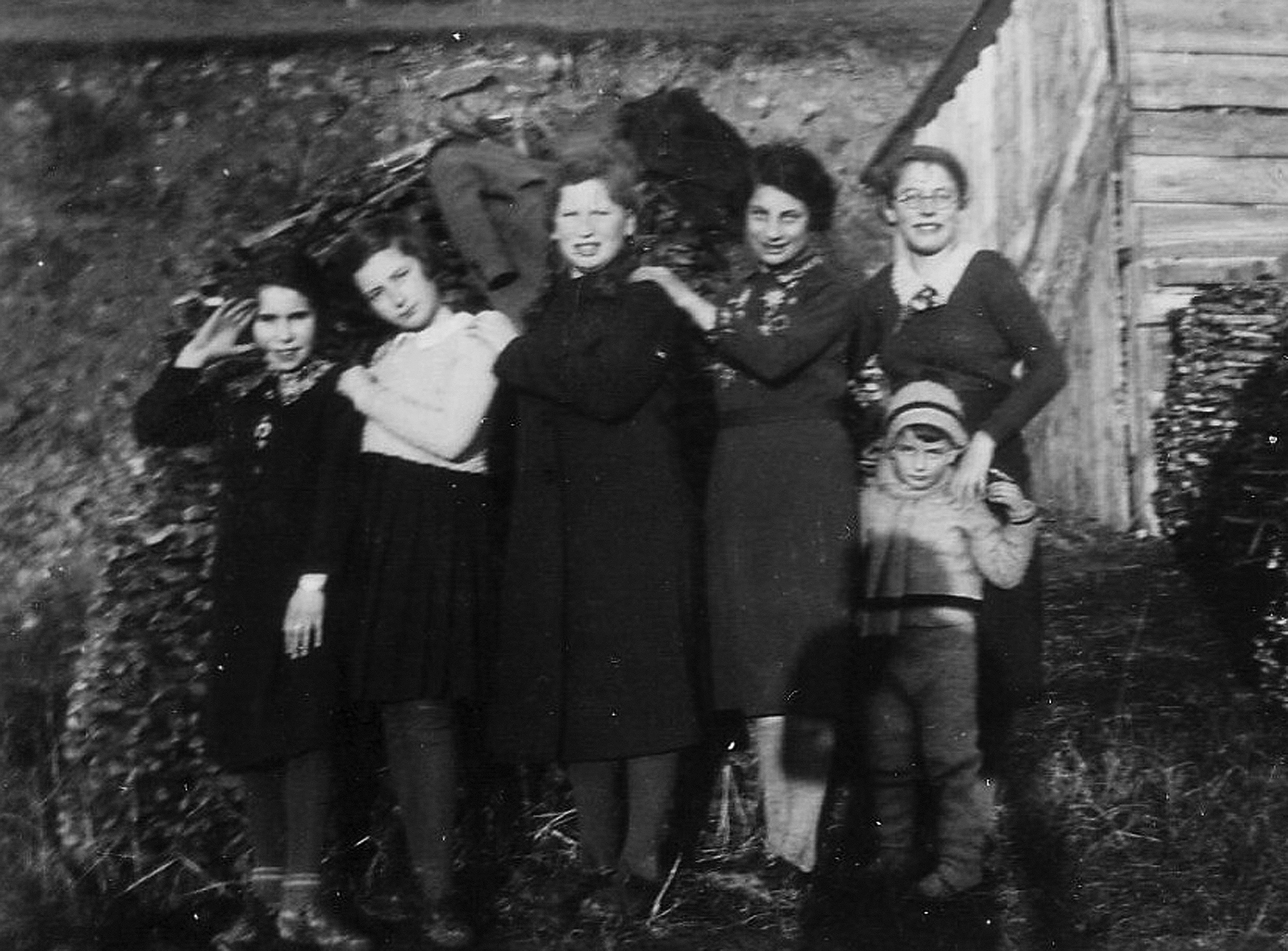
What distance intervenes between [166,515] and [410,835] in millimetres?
1051

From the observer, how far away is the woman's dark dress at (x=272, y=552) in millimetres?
3357

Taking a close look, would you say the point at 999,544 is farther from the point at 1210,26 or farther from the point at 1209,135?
the point at 1210,26

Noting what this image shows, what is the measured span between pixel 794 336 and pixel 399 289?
3.28 feet

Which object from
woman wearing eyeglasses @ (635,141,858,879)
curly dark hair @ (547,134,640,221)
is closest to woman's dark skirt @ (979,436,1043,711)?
woman wearing eyeglasses @ (635,141,858,879)

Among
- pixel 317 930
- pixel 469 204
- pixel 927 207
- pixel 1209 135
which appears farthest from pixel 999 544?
pixel 317 930

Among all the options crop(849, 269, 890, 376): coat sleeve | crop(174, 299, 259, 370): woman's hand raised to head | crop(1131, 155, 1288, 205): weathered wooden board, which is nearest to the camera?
crop(849, 269, 890, 376): coat sleeve

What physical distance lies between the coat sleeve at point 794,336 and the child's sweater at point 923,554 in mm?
380

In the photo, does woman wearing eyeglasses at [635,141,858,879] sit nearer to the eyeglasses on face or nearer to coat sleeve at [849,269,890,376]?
coat sleeve at [849,269,890,376]

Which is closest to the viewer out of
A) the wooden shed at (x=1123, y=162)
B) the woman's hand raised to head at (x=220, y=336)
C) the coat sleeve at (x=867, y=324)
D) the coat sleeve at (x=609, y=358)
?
the coat sleeve at (x=609, y=358)

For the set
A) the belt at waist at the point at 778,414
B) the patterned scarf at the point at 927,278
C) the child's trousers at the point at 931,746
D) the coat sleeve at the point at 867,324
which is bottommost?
the child's trousers at the point at 931,746

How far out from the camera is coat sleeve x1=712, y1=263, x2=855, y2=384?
3305mm

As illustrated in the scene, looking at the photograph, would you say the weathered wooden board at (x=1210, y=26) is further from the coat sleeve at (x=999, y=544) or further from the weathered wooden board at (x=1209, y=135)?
the coat sleeve at (x=999, y=544)

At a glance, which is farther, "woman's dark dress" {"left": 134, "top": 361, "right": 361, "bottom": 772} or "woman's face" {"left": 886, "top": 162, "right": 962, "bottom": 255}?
"woman's face" {"left": 886, "top": 162, "right": 962, "bottom": 255}

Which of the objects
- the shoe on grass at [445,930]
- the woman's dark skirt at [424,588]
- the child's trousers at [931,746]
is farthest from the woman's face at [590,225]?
the shoe on grass at [445,930]
